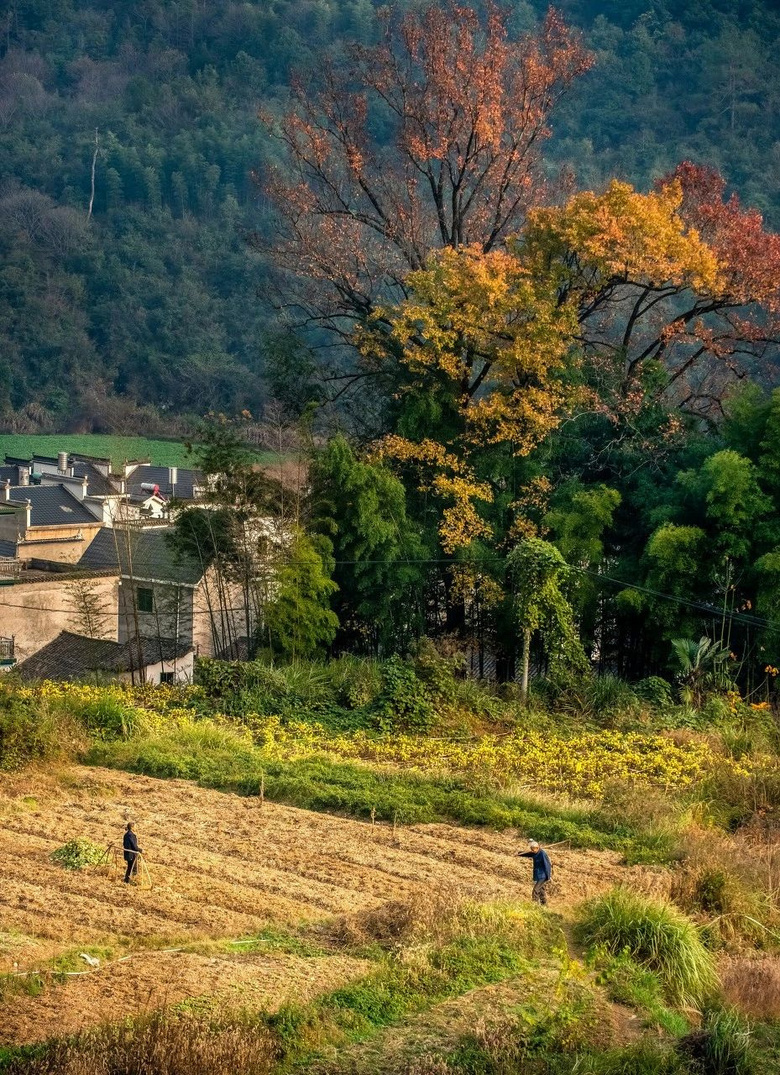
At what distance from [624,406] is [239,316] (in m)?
41.1

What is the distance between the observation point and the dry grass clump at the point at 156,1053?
723 centimetres

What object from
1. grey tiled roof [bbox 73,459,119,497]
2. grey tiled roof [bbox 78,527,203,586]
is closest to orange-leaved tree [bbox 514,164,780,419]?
grey tiled roof [bbox 78,527,203,586]

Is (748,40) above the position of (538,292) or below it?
above

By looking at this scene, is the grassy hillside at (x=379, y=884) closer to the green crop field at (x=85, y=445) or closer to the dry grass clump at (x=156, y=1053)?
the dry grass clump at (x=156, y=1053)

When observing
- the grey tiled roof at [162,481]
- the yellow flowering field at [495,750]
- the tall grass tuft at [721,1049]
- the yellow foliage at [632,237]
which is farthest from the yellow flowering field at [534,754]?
the grey tiled roof at [162,481]

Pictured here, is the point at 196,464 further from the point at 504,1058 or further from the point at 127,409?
the point at 127,409

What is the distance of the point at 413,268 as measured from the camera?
24266mm

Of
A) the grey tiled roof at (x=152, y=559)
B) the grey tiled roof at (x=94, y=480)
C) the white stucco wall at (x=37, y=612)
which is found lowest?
the white stucco wall at (x=37, y=612)

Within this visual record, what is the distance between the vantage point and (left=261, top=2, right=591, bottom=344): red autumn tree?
928 inches

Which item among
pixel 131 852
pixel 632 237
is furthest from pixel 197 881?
pixel 632 237

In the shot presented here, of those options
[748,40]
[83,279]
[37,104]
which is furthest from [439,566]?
[37,104]

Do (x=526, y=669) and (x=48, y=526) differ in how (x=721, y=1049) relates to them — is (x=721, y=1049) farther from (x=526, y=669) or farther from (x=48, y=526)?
(x=48, y=526)

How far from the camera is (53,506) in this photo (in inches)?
1403

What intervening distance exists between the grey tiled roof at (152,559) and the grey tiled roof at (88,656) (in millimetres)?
1223
